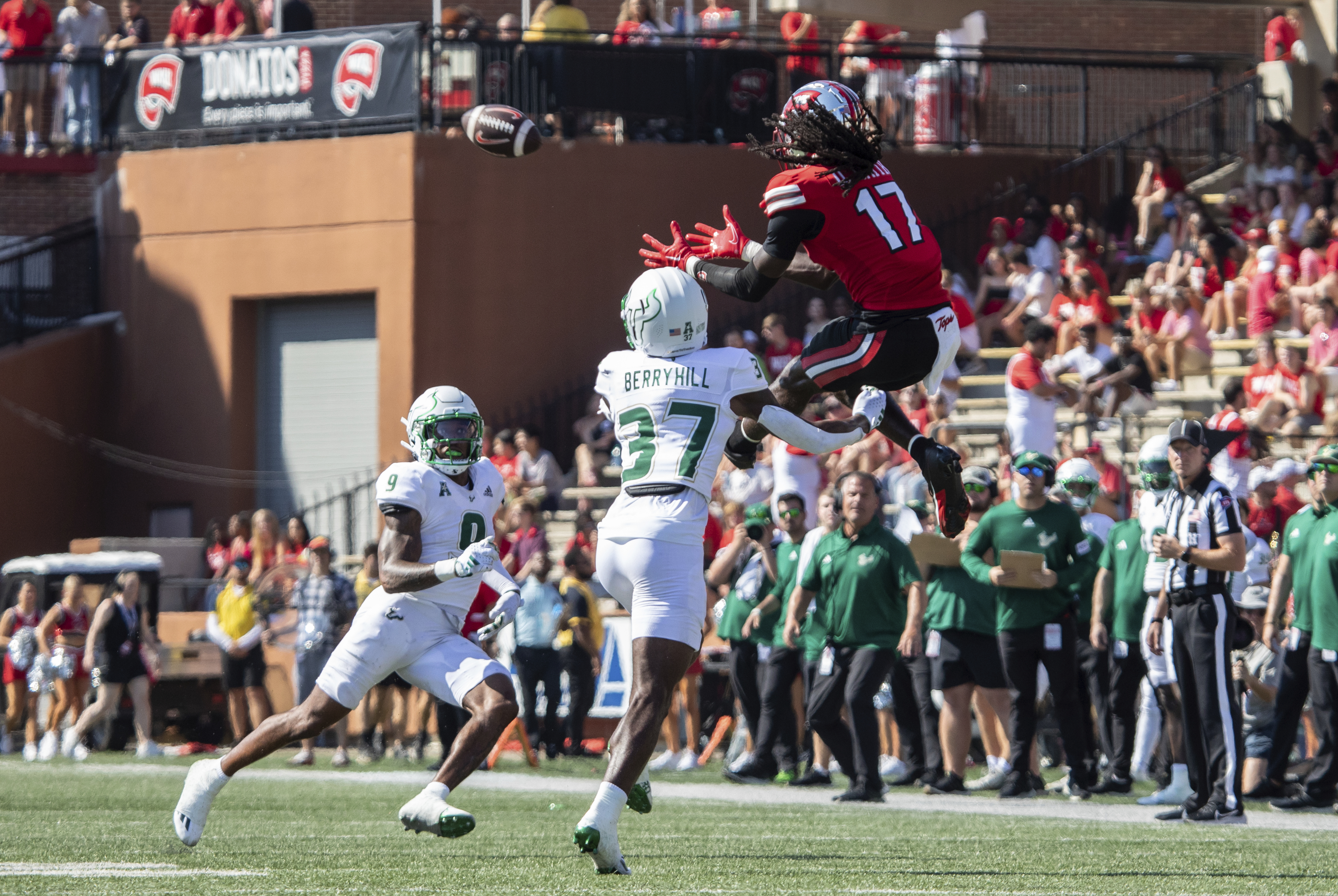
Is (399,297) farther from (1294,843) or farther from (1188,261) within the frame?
(1294,843)

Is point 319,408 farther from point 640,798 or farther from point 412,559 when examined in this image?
point 640,798

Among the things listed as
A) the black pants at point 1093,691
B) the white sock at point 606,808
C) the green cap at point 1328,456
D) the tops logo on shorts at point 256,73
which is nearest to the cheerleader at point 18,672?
the tops logo on shorts at point 256,73

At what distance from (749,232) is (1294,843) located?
44.4 ft

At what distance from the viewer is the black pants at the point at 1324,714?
1131cm

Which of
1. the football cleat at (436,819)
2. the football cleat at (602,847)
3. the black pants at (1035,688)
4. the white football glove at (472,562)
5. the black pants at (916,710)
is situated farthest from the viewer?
the black pants at (916,710)

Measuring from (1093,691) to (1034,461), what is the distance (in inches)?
A: 68.4

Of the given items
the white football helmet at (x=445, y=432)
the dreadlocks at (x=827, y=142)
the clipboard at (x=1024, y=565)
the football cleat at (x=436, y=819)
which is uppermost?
the dreadlocks at (x=827, y=142)

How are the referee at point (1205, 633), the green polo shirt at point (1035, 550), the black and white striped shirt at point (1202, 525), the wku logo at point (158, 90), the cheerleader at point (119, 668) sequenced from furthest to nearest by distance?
the wku logo at point (158, 90) → the cheerleader at point (119, 668) → the green polo shirt at point (1035, 550) → the black and white striped shirt at point (1202, 525) → the referee at point (1205, 633)

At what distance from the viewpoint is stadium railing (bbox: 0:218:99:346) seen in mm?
22703

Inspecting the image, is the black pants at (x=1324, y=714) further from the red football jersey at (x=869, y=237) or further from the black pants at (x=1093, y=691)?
the red football jersey at (x=869, y=237)

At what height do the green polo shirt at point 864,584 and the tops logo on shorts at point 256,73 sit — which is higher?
the tops logo on shorts at point 256,73

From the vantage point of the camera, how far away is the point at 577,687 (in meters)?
16.2

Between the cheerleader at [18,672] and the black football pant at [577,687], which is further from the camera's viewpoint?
the cheerleader at [18,672]

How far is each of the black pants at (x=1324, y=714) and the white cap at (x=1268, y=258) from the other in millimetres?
6600
